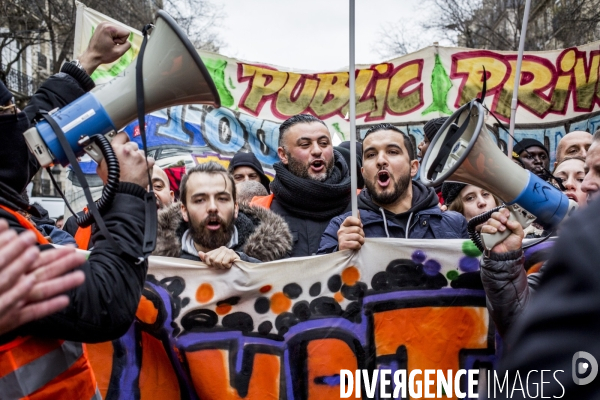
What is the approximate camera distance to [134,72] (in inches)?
70.7

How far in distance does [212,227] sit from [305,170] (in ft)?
3.24

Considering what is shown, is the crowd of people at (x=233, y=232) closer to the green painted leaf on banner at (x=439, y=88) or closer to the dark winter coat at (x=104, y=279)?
the dark winter coat at (x=104, y=279)

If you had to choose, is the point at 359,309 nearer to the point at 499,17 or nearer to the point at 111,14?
the point at 111,14

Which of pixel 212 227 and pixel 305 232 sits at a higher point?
pixel 212 227

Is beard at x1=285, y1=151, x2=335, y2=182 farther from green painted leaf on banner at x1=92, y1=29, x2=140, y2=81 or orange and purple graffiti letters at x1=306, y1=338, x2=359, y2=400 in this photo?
green painted leaf on banner at x1=92, y1=29, x2=140, y2=81

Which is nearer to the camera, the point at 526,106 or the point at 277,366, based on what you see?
the point at 277,366

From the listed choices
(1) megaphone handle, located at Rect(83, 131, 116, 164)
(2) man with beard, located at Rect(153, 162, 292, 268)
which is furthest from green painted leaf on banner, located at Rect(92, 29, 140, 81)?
(1) megaphone handle, located at Rect(83, 131, 116, 164)

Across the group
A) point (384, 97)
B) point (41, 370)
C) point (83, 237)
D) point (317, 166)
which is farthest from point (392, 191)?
point (384, 97)

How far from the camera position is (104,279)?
1.54m

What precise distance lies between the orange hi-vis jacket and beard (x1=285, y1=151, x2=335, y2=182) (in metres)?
2.30

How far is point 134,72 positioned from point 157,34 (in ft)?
0.45

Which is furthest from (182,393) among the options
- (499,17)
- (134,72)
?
(499,17)

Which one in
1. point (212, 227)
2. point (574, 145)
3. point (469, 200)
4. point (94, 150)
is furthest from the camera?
point (574, 145)

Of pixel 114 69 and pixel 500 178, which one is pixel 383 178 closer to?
pixel 500 178
